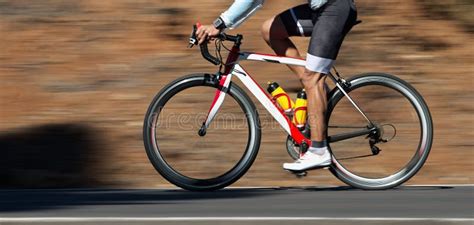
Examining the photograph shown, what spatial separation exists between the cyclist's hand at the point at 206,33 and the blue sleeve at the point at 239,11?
0.09 meters

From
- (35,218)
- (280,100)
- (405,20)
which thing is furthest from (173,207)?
(405,20)

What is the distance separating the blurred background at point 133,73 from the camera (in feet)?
31.2

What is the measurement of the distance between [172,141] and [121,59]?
296 cm

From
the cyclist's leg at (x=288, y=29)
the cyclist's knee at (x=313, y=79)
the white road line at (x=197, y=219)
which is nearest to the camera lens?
the white road line at (x=197, y=219)

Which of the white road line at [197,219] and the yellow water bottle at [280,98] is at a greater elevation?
the white road line at [197,219]

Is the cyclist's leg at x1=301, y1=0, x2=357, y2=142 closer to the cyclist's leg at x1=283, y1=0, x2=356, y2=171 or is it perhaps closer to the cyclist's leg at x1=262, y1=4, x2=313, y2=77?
the cyclist's leg at x1=283, y1=0, x2=356, y2=171

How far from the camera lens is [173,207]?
6859 mm

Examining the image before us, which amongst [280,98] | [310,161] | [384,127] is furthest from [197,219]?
[384,127]

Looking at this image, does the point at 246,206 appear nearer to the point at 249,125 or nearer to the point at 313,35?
the point at 249,125

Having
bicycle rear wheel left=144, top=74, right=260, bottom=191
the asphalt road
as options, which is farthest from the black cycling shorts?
the asphalt road

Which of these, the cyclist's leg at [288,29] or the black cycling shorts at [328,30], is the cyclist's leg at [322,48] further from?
the cyclist's leg at [288,29]

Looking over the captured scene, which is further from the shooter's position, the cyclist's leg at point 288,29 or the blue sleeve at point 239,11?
the cyclist's leg at point 288,29

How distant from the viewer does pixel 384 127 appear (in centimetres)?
805

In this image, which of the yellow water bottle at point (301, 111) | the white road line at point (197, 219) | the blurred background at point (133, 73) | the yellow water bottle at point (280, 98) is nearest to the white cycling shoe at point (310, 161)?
the yellow water bottle at point (301, 111)
